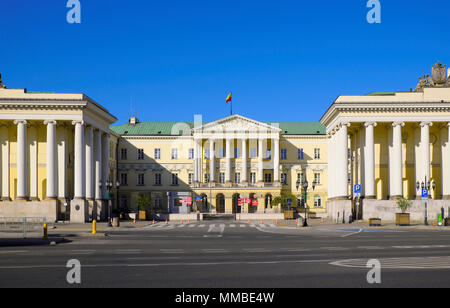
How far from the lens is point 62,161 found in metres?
67.8

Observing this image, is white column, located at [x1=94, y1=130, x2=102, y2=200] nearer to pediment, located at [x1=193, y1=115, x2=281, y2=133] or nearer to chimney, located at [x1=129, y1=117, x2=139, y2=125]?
pediment, located at [x1=193, y1=115, x2=281, y2=133]

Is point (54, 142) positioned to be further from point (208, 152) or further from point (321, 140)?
point (321, 140)

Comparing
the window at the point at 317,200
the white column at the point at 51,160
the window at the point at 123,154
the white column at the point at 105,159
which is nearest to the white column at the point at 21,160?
the white column at the point at 51,160

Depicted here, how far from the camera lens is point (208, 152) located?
4193 inches

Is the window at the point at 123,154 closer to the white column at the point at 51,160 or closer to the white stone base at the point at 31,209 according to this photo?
the white column at the point at 51,160

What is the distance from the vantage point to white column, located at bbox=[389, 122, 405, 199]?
64625mm

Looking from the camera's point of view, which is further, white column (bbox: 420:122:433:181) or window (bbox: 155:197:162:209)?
window (bbox: 155:197:162:209)

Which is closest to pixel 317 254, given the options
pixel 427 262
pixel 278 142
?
pixel 427 262

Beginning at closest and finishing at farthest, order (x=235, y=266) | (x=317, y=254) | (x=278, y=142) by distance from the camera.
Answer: (x=235, y=266)
(x=317, y=254)
(x=278, y=142)

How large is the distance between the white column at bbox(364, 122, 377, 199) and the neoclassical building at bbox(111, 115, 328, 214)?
38290 millimetres

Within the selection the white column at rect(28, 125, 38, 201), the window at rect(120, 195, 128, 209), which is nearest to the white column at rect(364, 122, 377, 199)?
the white column at rect(28, 125, 38, 201)

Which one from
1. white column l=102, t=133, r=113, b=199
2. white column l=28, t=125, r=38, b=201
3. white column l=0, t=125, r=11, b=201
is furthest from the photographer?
white column l=102, t=133, r=113, b=199

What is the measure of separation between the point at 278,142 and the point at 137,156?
25.9 metres

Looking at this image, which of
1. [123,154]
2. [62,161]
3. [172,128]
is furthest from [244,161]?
[62,161]
